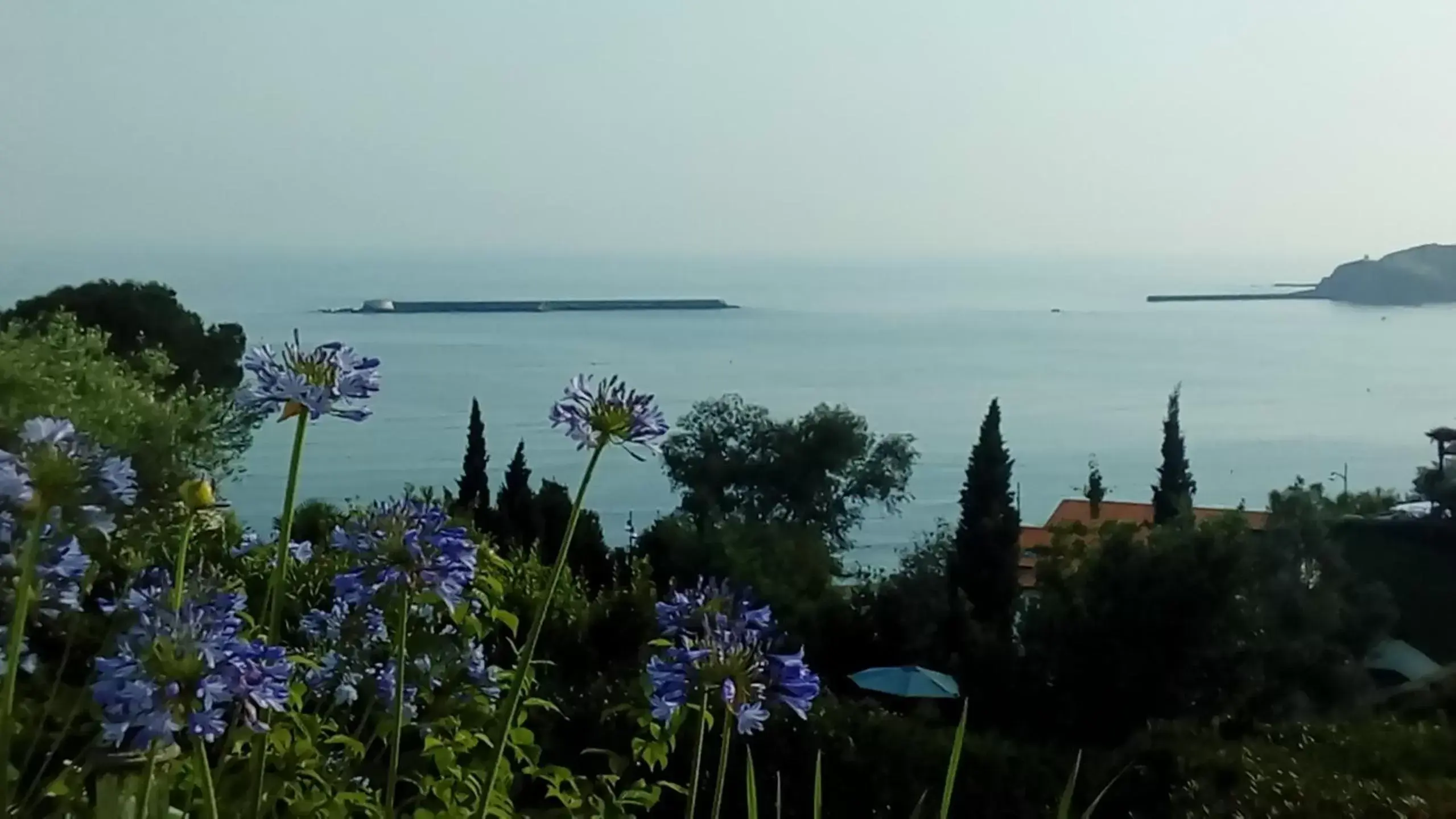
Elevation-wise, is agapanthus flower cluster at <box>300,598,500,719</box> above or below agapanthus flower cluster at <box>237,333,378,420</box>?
below

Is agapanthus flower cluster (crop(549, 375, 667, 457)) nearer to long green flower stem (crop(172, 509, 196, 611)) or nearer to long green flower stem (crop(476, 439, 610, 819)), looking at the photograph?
long green flower stem (crop(476, 439, 610, 819))

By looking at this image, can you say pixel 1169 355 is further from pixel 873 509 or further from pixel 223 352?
pixel 223 352

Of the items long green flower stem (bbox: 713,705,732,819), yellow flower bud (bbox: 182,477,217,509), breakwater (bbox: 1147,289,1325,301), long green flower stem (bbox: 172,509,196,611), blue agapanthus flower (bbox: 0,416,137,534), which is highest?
breakwater (bbox: 1147,289,1325,301)

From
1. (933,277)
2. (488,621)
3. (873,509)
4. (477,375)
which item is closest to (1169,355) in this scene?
(933,277)

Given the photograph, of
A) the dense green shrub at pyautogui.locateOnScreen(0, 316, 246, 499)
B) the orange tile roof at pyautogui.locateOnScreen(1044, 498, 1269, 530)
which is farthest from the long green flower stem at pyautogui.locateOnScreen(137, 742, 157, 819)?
the orange tile roof at pyautogui.locateOnScreen(1044, 498, 1269, 530)

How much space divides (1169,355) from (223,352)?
1992 cm

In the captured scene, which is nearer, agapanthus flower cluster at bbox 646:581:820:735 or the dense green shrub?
agapanthus flower cluster at bbox 646:581:820:735

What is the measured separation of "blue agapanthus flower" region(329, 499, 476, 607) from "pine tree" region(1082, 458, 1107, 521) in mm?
11966

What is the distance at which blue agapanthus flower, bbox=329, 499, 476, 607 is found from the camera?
35.8 inches

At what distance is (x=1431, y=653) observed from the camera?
32.8ft

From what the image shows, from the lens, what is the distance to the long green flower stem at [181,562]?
76 cm

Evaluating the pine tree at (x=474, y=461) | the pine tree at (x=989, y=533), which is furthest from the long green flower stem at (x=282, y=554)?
the pine tree at (x=474, y=461)

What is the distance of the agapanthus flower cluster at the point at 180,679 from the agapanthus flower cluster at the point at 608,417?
23cm

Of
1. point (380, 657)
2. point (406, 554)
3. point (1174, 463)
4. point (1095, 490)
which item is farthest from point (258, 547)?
point (1174, 463)
